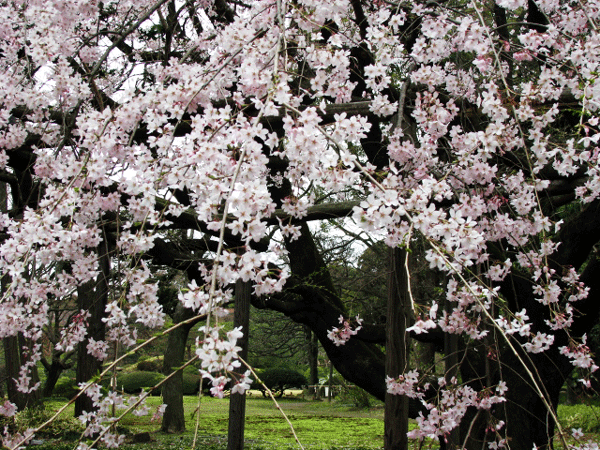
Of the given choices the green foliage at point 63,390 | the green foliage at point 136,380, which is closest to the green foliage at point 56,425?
the green foliage at point 63,390

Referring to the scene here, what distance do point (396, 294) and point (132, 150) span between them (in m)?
2.02

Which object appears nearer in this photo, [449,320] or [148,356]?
[449,320]

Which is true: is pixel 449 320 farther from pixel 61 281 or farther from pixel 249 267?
pixel 61 281

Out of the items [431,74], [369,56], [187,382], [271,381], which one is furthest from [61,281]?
[271,381]

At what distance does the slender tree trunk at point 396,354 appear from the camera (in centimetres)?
333

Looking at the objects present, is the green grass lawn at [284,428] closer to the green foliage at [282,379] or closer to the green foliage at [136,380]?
the green foliage at [136,380]

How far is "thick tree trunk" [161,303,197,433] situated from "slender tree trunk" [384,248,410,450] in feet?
15.0

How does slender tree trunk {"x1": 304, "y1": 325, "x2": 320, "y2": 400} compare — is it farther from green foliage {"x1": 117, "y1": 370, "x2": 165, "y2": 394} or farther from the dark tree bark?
the dark tree bark

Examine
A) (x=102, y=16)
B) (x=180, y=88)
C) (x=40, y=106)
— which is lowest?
(x=180, y=88)

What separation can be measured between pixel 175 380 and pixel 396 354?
539 centimetres

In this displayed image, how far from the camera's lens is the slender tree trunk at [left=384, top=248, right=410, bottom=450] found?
333 cm

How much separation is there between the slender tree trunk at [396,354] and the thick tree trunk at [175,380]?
4574 mm

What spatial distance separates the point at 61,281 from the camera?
9.30ft

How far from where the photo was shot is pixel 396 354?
339 cm
